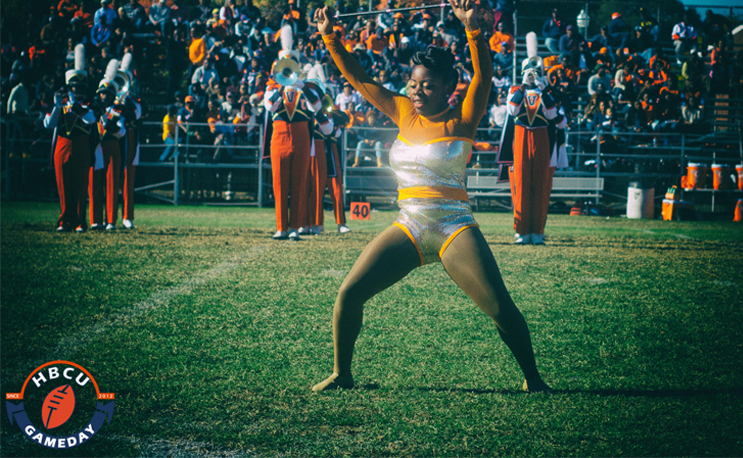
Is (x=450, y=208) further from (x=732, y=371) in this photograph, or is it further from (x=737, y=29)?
(x=737, y=29)

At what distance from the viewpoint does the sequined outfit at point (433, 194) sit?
3.15 meters

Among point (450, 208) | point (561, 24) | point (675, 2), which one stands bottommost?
point (450, 208)

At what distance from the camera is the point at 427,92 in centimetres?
326

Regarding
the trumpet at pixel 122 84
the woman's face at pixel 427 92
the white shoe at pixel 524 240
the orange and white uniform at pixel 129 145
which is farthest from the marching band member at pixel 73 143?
the woman's face at pixel 427 92

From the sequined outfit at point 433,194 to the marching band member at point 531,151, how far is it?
6362 millimetres

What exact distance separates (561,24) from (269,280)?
17207 millimetres

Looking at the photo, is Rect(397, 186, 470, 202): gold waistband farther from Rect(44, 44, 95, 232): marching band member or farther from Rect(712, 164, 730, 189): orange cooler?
Rect(712, 164, 730, 189): orange cooler

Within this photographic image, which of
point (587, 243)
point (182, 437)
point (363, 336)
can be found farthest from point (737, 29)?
point (182, 437)

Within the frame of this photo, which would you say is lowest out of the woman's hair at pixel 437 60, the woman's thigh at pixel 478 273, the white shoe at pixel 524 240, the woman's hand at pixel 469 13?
the white shoe at pixel 524 240

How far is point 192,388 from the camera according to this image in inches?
125

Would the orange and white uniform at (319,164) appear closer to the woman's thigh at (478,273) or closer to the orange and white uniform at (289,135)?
the orange and white uniform at (289,135)

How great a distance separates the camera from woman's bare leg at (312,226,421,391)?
3.10 meters

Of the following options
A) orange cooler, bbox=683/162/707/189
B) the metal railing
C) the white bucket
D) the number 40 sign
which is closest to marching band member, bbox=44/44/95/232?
the number 40 sign

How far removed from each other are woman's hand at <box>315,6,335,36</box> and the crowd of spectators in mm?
13299
